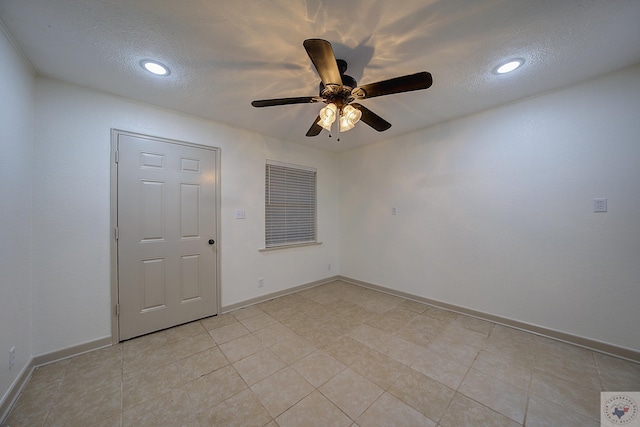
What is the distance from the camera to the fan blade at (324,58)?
112 centimetres

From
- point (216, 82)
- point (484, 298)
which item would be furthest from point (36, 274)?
point (484, 298)

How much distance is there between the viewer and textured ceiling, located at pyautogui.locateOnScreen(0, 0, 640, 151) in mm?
1257

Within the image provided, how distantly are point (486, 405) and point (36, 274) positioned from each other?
11.7 ft

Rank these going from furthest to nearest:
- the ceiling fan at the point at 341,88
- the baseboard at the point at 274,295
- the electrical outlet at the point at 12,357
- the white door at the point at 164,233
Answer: the baseboard at the point at 274,295
the white door at the point at 164,233
the electrical outlet at the point at 12,357
the ceiling fan at the point at 341,88

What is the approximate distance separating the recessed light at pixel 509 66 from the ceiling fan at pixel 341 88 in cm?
97

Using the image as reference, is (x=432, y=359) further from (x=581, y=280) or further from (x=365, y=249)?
(x=365, y=249)

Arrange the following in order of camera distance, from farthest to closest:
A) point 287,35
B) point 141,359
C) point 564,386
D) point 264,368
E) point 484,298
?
point 484,298
point 141,359
point 264,368
point 564,386
point 287,35

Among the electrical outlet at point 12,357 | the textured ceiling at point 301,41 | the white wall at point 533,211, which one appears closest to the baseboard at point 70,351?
the electrical outlet at point 12,357

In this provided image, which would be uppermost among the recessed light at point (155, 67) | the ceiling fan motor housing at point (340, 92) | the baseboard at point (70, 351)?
the recessed light at point (155, 67)

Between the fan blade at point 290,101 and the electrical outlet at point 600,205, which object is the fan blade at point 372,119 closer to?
the fan blade at point 290,101

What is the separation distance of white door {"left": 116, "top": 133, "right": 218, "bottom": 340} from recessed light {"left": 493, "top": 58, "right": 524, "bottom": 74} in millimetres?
2986

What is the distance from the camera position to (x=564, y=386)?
158 centimetres

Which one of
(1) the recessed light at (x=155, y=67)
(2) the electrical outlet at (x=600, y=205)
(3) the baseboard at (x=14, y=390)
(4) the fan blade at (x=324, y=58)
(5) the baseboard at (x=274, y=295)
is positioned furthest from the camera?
(5) the baseboard at (x=274, y=295)

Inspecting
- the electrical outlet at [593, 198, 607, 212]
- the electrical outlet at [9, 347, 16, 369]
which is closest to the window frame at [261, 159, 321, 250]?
the electrical outlet at [9, 347, 16, 369]
